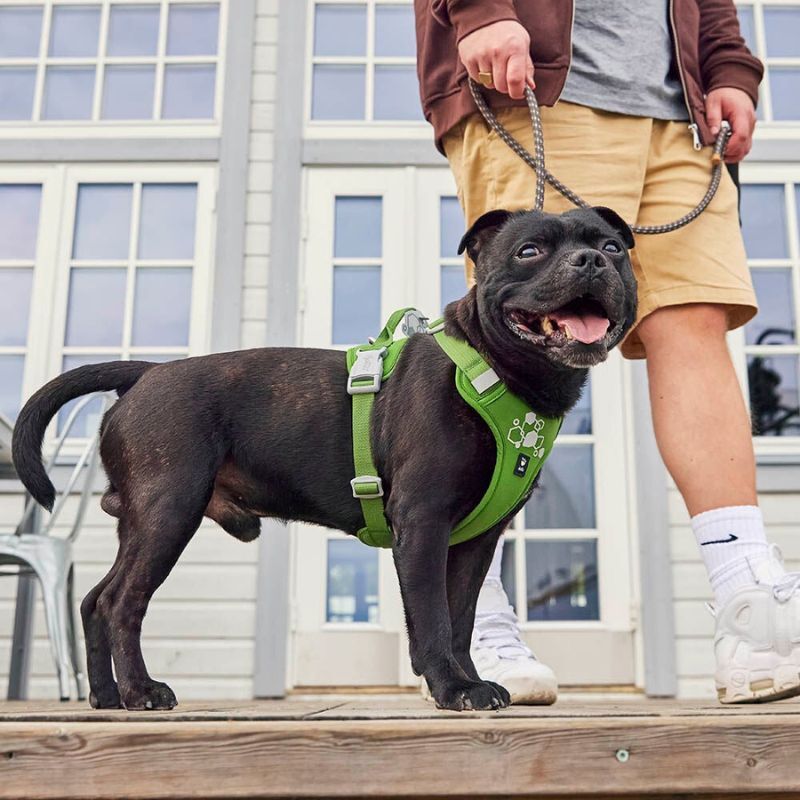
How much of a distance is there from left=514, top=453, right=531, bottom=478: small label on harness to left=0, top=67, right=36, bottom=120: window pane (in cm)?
391

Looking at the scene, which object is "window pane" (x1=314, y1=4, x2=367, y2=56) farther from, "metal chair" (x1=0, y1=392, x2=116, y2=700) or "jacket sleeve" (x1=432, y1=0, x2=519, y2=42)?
"jacket sleeve" (x1=432, y1=0, x2=519, y2=42)

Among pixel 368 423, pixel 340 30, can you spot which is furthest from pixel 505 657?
pixel 340 30

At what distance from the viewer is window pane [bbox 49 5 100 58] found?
16.2 ft

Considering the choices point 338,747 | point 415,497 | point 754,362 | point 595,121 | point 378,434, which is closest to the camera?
point 338,747

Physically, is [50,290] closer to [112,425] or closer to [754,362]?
[112,425]

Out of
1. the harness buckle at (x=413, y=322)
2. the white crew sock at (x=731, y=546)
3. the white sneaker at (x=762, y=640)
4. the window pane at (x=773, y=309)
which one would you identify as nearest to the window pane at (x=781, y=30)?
the window pane at (x=773, y=309)

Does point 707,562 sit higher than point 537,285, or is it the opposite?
point 537,285

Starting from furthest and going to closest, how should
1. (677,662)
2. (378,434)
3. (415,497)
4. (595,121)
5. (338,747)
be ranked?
1. (677,662)
2. (595,121)
3. (378,434)
4. (415,497)
5. (338,747)

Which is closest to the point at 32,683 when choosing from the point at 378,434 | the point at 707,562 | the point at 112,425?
the point at 112,425

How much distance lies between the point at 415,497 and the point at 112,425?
0.65m

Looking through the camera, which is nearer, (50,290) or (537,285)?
(537,285)

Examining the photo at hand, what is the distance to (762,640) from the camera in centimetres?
186

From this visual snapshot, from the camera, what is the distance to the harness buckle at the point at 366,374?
1990mm

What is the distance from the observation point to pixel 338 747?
127 cm
